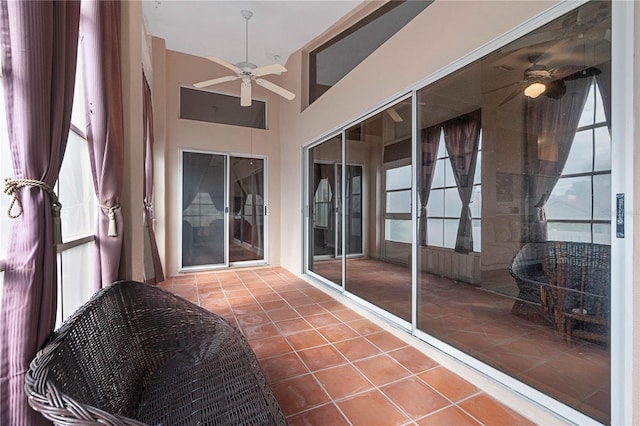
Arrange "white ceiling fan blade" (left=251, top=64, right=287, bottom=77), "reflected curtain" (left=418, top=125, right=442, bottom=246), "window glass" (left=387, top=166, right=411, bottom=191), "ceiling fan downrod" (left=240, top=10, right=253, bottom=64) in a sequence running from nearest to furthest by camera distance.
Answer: "reflected curtain" (left=418, top=125, right=442, bottom=246) → "window glass" (left=387, top=166, right=411, bottom=191) → "white ceiling fan blade" (left=251, top=64, right=287, bottom=77) → "ceiling fan downrod" (left=240, top=10, right=253, bottom=64)

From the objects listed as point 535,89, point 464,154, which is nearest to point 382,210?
point 464,154

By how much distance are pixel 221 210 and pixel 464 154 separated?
4209 millimetres

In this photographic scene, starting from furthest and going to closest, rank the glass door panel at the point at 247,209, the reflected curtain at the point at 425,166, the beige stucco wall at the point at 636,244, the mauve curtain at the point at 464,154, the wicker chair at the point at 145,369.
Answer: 1. the glass door panel at the point at 247,209
2. the mauve curtain at the point at 464,154
3. the reflected curtain at the point at 425,166
4. the beige stucco wall at the point at 636,244
5. the wicker chair at the point at 145,369

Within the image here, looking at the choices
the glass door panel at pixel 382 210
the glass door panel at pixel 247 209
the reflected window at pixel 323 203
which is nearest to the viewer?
the glass door panel at pixel 382 210

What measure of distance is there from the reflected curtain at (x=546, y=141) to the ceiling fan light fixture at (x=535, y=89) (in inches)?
1.4

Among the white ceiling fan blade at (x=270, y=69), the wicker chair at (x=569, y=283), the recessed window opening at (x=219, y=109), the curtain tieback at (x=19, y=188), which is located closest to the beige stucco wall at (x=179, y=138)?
the recessed window opening at (x=219, y=109)

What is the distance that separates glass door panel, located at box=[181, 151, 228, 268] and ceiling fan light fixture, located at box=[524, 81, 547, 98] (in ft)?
15.3

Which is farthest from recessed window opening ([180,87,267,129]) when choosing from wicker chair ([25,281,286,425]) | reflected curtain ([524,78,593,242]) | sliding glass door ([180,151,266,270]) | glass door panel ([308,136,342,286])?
reflected curtain ([524,78,593,242])

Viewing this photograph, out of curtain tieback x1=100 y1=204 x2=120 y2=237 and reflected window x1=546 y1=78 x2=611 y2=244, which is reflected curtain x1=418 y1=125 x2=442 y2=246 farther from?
curtain tieback x1=100 y1=204 x2=120 y2=237

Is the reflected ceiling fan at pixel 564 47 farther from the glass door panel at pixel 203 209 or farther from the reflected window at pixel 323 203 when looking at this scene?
the glass door panel at pixel 203 209

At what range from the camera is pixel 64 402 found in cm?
73

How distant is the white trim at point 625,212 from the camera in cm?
124

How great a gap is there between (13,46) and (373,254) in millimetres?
4421

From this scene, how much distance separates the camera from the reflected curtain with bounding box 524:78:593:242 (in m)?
1.66
